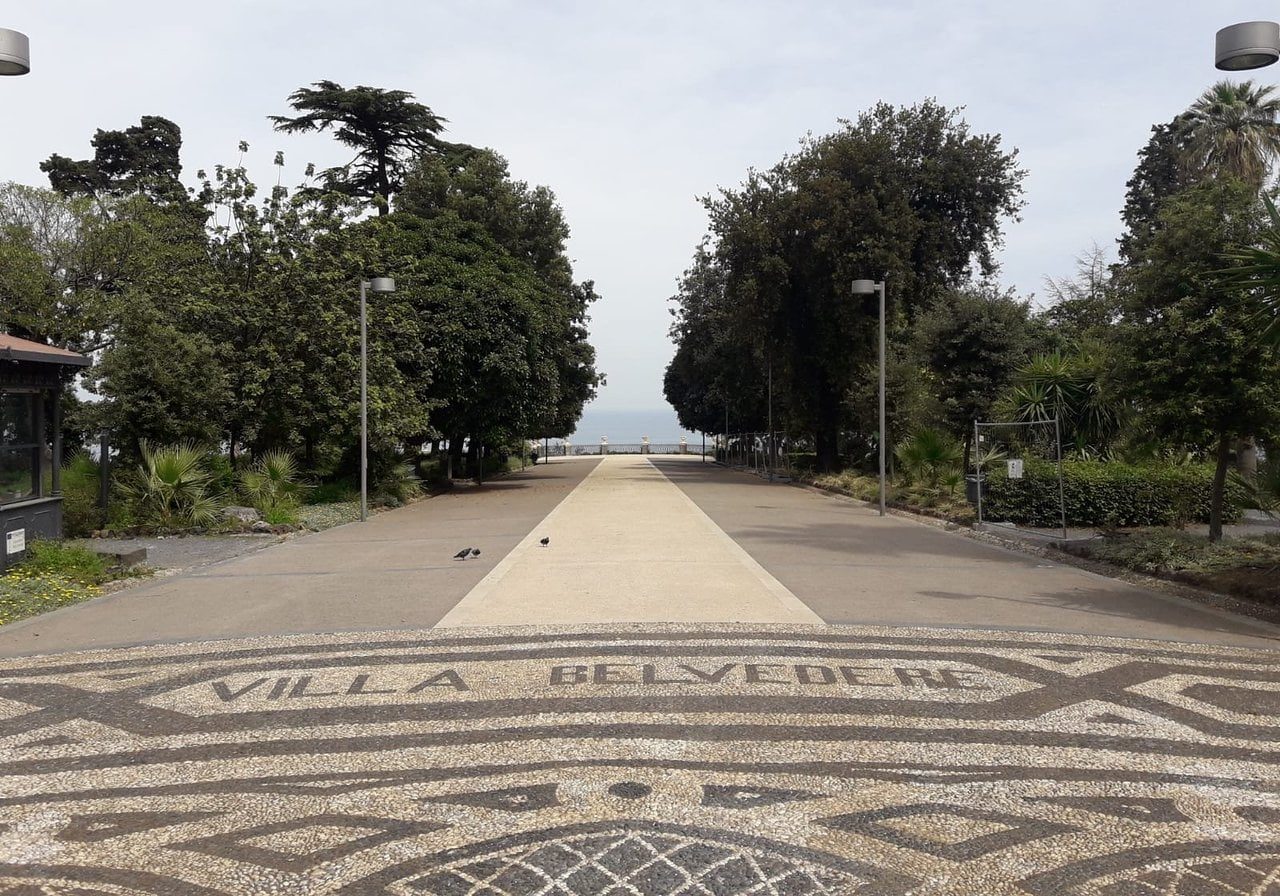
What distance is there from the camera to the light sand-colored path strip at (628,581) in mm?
9664

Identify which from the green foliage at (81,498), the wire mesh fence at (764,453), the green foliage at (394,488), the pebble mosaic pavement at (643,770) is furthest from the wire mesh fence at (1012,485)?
the wire mesh fence at (764,453)

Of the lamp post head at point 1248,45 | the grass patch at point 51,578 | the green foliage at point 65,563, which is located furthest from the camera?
the green foliage at point 65,563

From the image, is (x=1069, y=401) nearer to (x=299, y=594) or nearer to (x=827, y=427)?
(x=299, y=594)

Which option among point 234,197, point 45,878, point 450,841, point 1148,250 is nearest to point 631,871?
point 450,841

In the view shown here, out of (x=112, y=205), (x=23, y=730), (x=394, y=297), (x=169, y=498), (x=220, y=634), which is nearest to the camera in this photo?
(x=23, y=730)

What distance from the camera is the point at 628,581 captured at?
11828mm

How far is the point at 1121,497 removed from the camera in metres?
18.7

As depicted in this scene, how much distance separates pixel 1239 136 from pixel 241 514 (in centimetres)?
3324

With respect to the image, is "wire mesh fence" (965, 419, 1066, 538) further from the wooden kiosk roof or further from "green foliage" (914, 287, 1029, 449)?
the wooden kiosk roof

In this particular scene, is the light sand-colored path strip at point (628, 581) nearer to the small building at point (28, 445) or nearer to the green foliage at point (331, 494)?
the small building at point (28, 445)

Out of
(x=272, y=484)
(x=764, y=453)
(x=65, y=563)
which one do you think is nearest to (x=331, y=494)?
(x=272, y=484)

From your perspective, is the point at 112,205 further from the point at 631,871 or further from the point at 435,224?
the point at 631,871

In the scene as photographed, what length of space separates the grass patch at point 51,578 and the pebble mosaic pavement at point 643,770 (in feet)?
9.21

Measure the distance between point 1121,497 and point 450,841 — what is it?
17.6m
